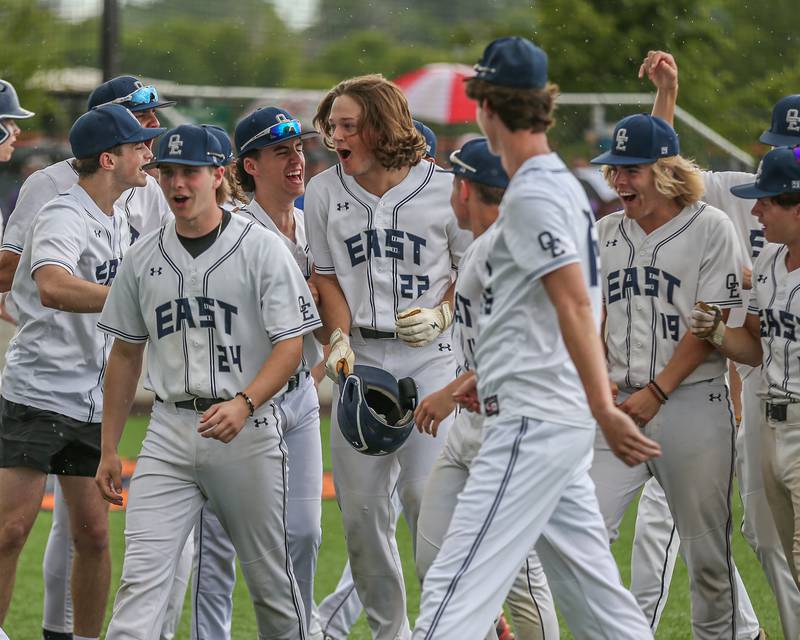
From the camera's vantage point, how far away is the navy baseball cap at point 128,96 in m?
5.96

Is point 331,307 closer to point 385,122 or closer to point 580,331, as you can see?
point 385,122

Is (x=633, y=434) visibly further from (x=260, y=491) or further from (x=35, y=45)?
(x=35, y=45)

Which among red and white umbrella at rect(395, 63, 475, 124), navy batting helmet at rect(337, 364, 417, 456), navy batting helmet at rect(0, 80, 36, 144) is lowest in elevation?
navy batting helmet at rect(337, 364, 417, 456)

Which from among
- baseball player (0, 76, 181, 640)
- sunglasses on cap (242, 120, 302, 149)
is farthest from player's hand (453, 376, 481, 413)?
Result: baseball player (0, 76, 181, 640)

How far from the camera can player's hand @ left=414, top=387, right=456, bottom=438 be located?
4.57m

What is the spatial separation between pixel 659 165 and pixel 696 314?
606 mm

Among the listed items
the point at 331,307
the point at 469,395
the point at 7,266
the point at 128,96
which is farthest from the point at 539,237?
the point at 7,266

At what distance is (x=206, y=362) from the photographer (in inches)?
182

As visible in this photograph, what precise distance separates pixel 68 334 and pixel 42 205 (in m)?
0.60

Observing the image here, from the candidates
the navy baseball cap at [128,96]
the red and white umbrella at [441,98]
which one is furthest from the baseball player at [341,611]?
the red and white umbrella at [441,98]

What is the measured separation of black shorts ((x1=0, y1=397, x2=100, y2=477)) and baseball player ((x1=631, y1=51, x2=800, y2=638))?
2331 millimetres

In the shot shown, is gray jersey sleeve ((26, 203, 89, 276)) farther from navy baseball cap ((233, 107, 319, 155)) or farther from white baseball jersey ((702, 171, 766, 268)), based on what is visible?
white baseball jersey ((702, 171, 766, 268))

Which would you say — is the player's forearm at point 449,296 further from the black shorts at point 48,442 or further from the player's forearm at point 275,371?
the black shorts at point 48,442

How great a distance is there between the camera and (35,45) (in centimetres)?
1878
